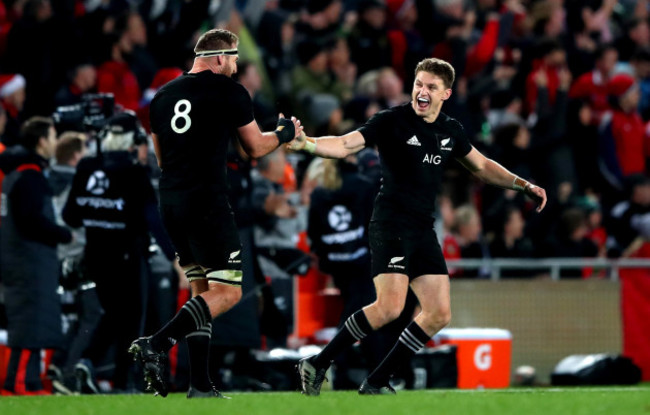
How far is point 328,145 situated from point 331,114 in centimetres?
719

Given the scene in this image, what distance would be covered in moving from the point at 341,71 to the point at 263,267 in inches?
193

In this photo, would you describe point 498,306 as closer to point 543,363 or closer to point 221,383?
point 543,363

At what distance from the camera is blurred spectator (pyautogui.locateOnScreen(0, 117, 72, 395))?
1250 centimetres

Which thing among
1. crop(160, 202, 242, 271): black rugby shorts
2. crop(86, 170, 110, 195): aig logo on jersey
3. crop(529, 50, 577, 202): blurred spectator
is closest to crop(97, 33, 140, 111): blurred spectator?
crop(86, 170, 110, 195): aig logo on jersey

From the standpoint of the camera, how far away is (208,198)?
31.4 ft

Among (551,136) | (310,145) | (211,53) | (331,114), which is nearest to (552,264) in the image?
(331,114)

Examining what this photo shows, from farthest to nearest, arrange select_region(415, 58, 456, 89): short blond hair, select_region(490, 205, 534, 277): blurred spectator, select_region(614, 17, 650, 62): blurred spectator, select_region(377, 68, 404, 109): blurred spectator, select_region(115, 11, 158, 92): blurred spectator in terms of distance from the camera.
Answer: select_region(614, 17, 650, 62): blurred spectator < select_region(377, 68, 404, 109): blurred spectator < select_region(490, 205, 534, 277): blurred spectator < select_region(115, 11, 158, 92): blurred spectator < select_region(415, 58, 456, 89): short blond hair

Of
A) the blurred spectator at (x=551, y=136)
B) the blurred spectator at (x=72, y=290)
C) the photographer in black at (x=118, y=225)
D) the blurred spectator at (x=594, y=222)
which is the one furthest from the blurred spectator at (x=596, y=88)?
the photographer in black at (x=118, y=225)

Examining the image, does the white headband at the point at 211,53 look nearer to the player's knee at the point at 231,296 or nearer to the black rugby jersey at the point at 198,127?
the black rugby jersey at the point at 198,127

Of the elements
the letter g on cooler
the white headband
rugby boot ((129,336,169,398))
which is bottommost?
the letter g on cooler

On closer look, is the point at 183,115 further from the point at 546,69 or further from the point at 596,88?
the point at 596,88

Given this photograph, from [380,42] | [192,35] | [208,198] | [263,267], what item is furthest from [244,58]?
[208,198]

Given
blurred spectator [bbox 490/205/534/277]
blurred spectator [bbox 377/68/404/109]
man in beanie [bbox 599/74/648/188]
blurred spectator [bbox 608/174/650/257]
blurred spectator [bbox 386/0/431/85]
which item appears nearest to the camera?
blurred spectator [bbox 490/205/534/277]

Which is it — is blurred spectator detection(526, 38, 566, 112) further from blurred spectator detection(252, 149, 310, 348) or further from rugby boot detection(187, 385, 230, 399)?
rugby boot detection(187, 385, 230, 399)
